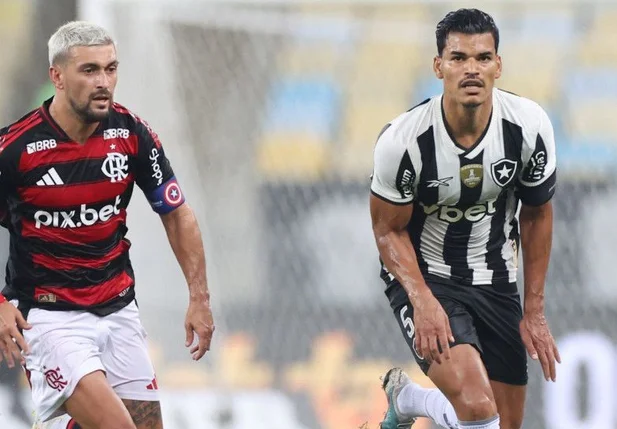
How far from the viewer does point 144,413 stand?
4852 millimetres

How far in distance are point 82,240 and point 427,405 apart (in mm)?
1667

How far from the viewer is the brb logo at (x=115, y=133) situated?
469 cm

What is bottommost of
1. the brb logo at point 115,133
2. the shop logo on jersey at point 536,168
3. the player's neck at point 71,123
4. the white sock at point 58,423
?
the white sock at point 58,423

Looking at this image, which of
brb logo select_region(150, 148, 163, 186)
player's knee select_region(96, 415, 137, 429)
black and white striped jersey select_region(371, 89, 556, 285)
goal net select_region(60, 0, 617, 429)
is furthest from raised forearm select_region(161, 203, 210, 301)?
goal net select_region(60, 0, 617, 429)

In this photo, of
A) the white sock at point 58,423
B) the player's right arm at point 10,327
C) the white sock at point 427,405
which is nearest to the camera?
the player's right arm at point 10,327

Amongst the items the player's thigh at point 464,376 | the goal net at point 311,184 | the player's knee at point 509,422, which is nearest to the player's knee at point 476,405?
the player's thigh at point 464,376

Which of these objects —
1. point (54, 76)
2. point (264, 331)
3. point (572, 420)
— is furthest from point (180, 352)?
point (54, 76)

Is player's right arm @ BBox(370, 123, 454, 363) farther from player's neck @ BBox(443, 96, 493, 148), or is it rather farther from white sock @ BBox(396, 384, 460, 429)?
white sock @ BBox(396, 384, 460, 429)

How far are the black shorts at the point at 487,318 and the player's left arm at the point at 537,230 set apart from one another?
8 cm

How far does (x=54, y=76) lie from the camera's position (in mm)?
4680

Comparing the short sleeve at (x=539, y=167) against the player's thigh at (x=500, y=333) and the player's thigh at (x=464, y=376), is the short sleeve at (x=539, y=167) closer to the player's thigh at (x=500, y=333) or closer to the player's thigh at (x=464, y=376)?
the player's thigh at (x=500, y=333)

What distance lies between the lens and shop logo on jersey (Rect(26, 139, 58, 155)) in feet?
14.9

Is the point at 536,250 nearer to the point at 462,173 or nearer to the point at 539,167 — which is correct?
the point at 539,167

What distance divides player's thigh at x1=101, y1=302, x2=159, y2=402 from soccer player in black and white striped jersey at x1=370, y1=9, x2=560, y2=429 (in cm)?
102
